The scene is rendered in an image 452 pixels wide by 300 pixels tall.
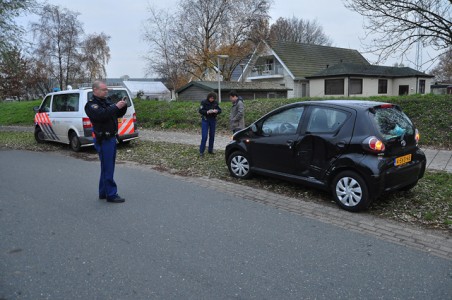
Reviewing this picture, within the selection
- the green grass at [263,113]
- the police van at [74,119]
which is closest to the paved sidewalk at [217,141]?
the green grass at [263,113]

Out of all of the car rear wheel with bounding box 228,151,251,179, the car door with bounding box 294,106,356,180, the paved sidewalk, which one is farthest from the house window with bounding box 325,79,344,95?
the car door with bounding box 294,106,356,180

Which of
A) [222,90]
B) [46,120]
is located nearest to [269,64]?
[222,90]

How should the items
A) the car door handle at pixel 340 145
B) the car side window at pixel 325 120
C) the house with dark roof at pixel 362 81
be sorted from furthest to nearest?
1. the house with dark roof at pixel 362 81
2. the car side window at pixel 325 120
3. the car door handle at pixel 340 145

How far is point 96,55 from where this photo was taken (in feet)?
145

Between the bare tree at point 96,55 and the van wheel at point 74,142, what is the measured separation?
100ft

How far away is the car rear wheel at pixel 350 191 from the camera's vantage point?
5156 mm

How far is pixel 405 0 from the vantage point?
1118 centimetres

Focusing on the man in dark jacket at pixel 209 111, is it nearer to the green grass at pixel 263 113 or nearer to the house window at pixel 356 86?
the green grass at pixel 263 113

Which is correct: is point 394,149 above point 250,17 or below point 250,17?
below

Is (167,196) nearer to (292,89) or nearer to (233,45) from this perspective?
(233,45)

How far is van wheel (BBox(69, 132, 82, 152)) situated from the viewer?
437 inches

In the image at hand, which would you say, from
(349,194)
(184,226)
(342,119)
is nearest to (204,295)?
(184,226)

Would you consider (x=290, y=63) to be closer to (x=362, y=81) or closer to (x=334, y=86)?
(x=334, y=86)

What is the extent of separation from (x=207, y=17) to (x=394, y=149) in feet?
98.4
